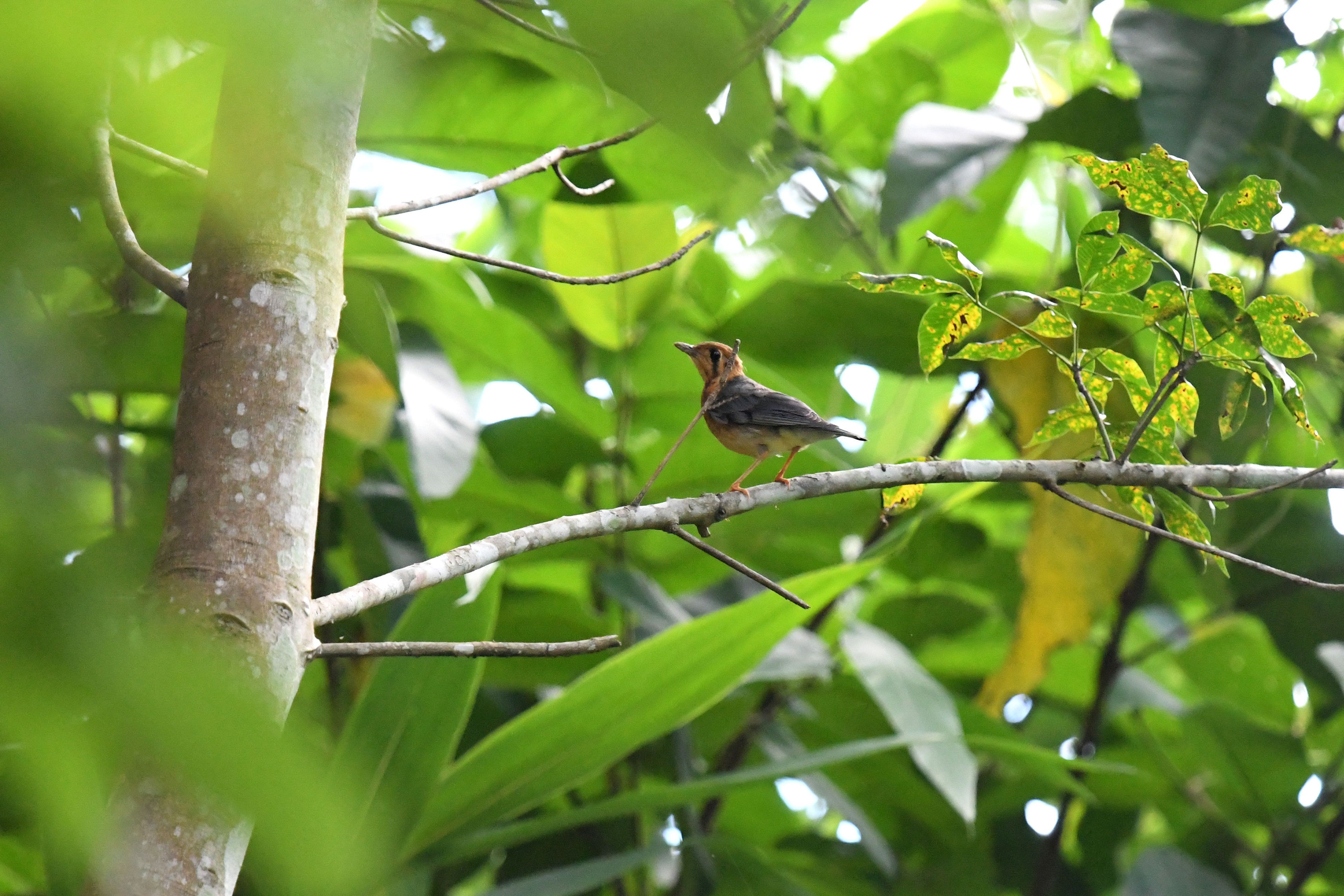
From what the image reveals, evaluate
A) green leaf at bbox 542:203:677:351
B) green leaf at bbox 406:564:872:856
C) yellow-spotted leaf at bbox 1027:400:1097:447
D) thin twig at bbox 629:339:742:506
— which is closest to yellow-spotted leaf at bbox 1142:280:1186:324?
yellow-spotted leaf at bbox 1027:400:1097:447

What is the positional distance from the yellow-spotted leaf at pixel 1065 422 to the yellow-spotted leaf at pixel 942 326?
19 cm

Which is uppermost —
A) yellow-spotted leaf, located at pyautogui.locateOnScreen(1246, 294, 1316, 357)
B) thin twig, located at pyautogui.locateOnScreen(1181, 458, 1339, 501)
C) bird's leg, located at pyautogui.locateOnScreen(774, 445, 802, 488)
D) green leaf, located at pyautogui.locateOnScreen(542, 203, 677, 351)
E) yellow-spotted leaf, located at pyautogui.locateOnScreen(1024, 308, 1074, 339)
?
yellow-spotted leaf, located at pyautogui.locateOnScreen(1246, 294, 1316, 357)

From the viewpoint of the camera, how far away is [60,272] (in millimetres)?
831

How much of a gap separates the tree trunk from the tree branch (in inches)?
11.0

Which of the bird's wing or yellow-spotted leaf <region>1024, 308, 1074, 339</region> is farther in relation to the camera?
the bird's wing

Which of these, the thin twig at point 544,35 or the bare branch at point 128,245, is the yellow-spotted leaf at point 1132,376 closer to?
the thin twig at point 544,35

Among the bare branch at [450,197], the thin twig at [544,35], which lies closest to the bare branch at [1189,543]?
the bare branch at [450,197]

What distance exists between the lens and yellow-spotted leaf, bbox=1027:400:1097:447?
1.52 meters

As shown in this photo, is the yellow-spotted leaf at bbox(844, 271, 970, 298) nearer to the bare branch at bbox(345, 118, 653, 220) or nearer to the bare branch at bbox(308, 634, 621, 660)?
the bare branch at bbox(345, 118, 653, 220)

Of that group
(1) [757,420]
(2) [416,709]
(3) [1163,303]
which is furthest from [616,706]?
(3) [1163,303]

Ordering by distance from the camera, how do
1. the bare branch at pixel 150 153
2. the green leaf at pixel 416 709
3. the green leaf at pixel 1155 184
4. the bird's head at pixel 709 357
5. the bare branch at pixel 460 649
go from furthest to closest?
the bird's head at pixel 709 357 < the green leaf at pixel 416 709 < the green leaf at pixel 1155 184 < the bare branch at pixel 460 649 < the bare branch at pixel 150 153

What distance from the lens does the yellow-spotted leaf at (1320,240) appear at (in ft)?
4.37

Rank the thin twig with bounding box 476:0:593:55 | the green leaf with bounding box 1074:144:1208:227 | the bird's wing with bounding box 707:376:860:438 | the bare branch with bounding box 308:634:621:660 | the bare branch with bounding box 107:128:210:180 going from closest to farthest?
the thin twig with bounding box 476:0:593:55 → the bare branch with bounding box 107:128:210:180 → the bare branch with bounding box 308:634:621:660 → the green leaf with bounding box 1074:144:1208:227 → the bird's wing with bounding box 707:376:860:438

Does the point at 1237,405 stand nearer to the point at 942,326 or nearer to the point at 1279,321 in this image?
the point at 1279,321
